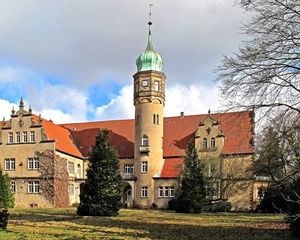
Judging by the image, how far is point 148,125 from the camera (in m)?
Result: 49.7

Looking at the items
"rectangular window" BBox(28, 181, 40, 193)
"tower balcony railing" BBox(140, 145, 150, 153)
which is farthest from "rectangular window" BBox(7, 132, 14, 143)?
"tower balcony railing" BBox(140, 145, 150, 153)

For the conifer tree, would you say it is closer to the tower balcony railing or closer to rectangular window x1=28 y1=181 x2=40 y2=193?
rectangular window x1=28 y1=181 x2=40 y2=193

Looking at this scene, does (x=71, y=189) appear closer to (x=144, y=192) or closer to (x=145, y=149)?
(x=144, y=192)

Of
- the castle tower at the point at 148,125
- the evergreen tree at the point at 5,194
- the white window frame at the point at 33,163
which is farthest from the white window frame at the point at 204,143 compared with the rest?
the evergreen tree at the point at 5,194

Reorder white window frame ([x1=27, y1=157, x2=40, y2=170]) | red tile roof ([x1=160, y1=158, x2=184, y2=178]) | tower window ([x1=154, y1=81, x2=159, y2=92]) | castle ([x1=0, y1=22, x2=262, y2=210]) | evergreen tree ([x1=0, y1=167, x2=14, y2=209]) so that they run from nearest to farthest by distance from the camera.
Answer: evergreen tree ([x1=0, y1=167, x2=14, y2=209]), castle ([x1=0, y1=22, x2=262, y2=210]), white window frame ([x1=27, y1=157, x2=40, y2=170]), red tile roof ([x1=160, y1=158, x2=184, y2=178]), tower window ([x1=154, y1=81, x2=159, y2=92])

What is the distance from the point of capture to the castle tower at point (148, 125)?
49.5m

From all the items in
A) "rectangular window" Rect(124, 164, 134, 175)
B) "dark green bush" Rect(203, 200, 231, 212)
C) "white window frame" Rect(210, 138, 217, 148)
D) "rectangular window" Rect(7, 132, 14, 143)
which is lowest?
"dark green bush" Rect(203, 200, 231, 212)

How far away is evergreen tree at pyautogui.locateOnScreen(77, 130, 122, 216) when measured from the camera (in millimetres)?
30031

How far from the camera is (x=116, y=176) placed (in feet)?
104

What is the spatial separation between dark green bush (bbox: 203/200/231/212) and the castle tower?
8734mm

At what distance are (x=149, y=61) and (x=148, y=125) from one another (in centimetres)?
725

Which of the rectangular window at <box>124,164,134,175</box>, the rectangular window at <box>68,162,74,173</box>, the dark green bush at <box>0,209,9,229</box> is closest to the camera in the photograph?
the dark green bush at <box>0,209,9,229</box>

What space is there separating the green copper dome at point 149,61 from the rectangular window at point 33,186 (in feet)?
54.7

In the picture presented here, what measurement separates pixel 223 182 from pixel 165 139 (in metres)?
10.2
